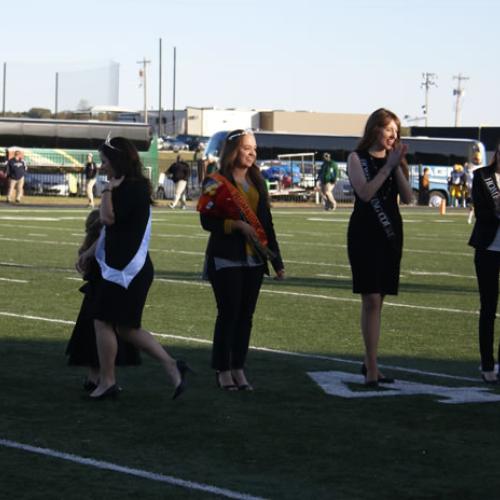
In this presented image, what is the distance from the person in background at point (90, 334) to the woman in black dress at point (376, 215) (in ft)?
5.04

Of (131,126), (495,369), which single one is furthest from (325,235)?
(131,126)

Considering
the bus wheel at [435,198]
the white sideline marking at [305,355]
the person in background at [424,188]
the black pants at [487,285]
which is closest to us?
the black pants at [487,285]

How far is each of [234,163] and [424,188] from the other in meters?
51.5

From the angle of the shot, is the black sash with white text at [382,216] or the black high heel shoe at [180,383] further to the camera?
the black sash with white text at [382,216]

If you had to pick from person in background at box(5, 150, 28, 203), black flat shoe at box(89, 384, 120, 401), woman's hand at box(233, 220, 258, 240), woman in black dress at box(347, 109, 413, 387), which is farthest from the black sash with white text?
person in background at box(5, 150, 28, 203)

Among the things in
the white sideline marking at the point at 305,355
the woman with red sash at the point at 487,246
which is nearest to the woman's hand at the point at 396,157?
the woman with red sash at the point at 487,246

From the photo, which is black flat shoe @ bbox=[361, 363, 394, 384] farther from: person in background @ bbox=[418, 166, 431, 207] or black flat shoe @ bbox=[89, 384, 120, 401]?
person in background @ bbox=[418, 166, 431, 207]

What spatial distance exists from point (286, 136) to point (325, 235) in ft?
127

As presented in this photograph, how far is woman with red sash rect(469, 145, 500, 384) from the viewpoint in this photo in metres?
10.0

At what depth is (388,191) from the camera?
31.2 feet

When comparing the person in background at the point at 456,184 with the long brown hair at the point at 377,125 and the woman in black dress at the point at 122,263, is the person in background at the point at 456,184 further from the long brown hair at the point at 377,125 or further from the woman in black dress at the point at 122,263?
the woman in black dress at the point at 122,263

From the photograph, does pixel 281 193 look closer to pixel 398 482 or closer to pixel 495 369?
pixel 495 369

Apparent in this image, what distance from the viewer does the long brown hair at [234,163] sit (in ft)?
30.8

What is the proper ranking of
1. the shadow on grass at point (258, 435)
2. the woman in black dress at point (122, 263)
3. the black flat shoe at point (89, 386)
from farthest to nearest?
the black flat shoe at point (89, 386)
the woman in black dress at point (122, 263)
the shadow on grass at point (258, 435)
